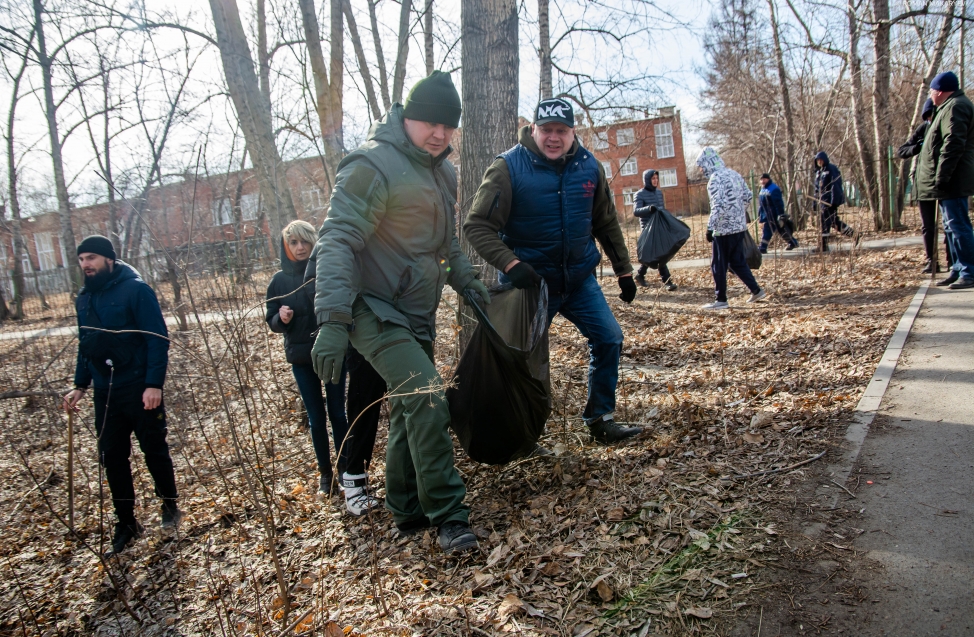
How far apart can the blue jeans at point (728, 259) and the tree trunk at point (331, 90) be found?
18.8 feet

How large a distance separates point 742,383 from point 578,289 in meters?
1.67

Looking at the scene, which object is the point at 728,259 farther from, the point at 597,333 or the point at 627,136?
the point at 627,136

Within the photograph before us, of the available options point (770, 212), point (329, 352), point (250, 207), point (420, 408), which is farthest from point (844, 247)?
point (250, 207)

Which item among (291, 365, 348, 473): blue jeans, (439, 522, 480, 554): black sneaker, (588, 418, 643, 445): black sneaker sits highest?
(291, 365, 348, 473): blue jeans

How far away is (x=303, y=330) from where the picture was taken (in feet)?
13.4

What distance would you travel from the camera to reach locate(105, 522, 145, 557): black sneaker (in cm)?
389

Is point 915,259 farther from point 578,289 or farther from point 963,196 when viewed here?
point 578,289

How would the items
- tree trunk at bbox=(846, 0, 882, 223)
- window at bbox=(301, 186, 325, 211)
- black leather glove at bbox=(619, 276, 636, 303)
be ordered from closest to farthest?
black leather glove at bbox=(619, 276, 636, 303), tree trunk at bbox=(846, 0, 882, 223), window at bbox=(301, 186, 325, 211)

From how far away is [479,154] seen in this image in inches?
185

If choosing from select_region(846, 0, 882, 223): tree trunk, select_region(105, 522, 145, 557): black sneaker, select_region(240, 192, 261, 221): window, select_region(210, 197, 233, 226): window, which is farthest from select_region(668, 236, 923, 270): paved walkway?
select_region(240, 192, 261, 221): window

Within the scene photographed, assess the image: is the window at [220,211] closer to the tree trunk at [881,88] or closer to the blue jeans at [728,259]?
the blue jeans at [728,259]

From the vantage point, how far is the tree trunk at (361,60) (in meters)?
12.4

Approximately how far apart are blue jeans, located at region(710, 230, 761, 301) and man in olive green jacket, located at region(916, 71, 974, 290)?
70.0 inches

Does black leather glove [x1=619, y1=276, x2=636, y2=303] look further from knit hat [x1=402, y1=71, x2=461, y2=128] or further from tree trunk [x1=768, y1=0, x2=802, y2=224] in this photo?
tree trunk [x1=768, y1=0, x2=802, y2=224]
